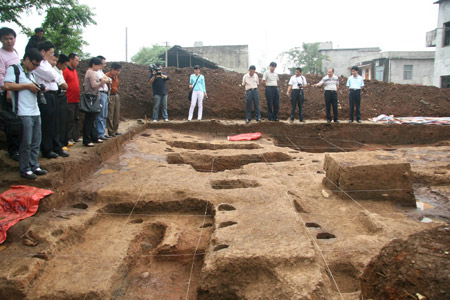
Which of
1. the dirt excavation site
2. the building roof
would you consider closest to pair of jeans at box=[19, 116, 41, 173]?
the dirt excavation site

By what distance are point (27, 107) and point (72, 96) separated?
2.28m

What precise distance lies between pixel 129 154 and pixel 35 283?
3.88 meters

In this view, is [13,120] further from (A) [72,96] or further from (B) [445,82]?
(B) [445,82]

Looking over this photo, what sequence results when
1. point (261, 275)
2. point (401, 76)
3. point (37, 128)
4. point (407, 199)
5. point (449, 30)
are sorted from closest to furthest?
point (261, 275), point (37, 128), point (407, 199), point (449, 30), point (401, 76)

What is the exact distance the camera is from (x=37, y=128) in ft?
13.5

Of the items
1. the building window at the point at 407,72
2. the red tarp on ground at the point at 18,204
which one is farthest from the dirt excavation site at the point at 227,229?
the building window at the point at 407,72

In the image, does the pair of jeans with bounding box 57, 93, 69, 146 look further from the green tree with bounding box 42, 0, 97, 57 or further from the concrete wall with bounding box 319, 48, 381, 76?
the concrete wall with bounding box 319, 48, 381, 76

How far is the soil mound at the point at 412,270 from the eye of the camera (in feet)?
6.78

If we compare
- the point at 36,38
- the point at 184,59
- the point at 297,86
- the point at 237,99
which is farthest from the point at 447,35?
the point at 36,38

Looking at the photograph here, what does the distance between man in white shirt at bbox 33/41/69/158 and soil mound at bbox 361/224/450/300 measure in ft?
13.2

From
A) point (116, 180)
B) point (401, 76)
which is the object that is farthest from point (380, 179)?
point (401, 76)

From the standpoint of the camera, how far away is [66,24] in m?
13.7

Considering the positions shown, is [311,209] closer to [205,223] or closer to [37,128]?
[205,223]

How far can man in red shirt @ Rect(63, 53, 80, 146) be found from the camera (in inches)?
238
